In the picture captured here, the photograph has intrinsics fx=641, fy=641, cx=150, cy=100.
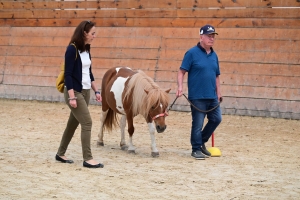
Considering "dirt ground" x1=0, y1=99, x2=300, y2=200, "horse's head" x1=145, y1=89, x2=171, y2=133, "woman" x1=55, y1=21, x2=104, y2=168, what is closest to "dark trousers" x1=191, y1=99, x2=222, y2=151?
"dirt ground" x1=0, y1=99, x2=300, y2=200

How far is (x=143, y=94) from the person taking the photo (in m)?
7.43

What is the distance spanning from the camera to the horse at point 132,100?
7.27m

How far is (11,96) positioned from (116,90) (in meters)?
6.27

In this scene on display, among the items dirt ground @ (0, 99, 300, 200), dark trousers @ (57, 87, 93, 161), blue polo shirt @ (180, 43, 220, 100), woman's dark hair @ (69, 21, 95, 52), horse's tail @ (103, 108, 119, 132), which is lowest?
dirt ground @ (0, 99, 300, 200)

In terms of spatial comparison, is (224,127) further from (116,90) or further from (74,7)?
(74,7)

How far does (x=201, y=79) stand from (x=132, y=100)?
892 mm

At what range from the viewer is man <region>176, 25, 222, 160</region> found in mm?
7262

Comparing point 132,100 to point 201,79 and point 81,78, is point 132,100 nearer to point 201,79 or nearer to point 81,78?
point 201,79

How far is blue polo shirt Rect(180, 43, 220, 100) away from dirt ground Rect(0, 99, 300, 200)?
2.52ft

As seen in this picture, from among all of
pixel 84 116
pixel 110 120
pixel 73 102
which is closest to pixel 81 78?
pixel 73 102

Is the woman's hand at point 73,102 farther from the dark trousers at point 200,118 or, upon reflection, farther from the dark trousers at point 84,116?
the dark trousers at point 200,118

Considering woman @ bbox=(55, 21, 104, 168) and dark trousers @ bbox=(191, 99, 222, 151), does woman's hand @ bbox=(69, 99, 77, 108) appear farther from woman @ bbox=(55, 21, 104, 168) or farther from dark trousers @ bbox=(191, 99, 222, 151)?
dark trousers @ bbox=(191, 99, 222, 151)

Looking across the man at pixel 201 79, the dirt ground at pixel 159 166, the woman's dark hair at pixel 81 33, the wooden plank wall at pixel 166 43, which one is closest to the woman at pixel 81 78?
the woman's dark hair at pixel 81 33

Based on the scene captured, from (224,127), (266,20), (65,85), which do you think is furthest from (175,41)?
(65,85)
